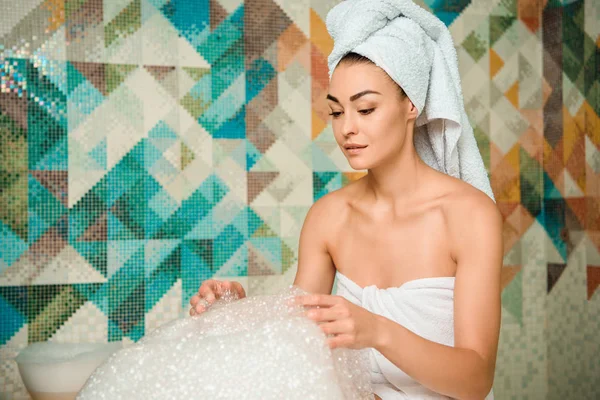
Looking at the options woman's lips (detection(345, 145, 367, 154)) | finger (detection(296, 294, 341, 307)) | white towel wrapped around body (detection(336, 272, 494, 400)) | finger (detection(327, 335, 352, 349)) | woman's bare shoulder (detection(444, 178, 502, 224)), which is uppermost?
woman's lips (detection(345, 145, 367, 154))

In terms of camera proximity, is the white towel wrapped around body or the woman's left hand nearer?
the woman's left hand

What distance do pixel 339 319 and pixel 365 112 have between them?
0.58 metres

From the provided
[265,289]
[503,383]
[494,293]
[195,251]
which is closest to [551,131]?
[503,383]

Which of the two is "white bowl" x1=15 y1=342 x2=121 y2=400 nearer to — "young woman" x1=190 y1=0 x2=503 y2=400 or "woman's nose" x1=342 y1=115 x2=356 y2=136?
"young woman" x1=190 y1=0 x2=503 y2=400

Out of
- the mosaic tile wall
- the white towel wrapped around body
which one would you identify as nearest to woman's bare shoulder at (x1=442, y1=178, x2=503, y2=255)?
the white towel wrapped around body

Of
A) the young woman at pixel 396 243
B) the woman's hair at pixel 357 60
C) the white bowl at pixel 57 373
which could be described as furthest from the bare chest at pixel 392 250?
the white bowl at pixel 57 373

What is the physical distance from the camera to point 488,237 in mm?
1323

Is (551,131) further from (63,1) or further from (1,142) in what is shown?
(1,142)

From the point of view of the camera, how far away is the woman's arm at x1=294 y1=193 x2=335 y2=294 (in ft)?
5.46

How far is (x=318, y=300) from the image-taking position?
1007 mm

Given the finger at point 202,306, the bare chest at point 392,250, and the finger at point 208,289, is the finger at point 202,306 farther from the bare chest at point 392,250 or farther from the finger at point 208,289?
the bare chest at point 392,250

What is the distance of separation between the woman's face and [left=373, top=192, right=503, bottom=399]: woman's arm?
234 mm

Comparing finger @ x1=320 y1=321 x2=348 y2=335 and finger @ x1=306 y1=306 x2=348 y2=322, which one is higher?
finger @ x1=306 y1=306 x2=348 y2=322

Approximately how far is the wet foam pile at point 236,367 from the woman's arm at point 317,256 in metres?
0.58
